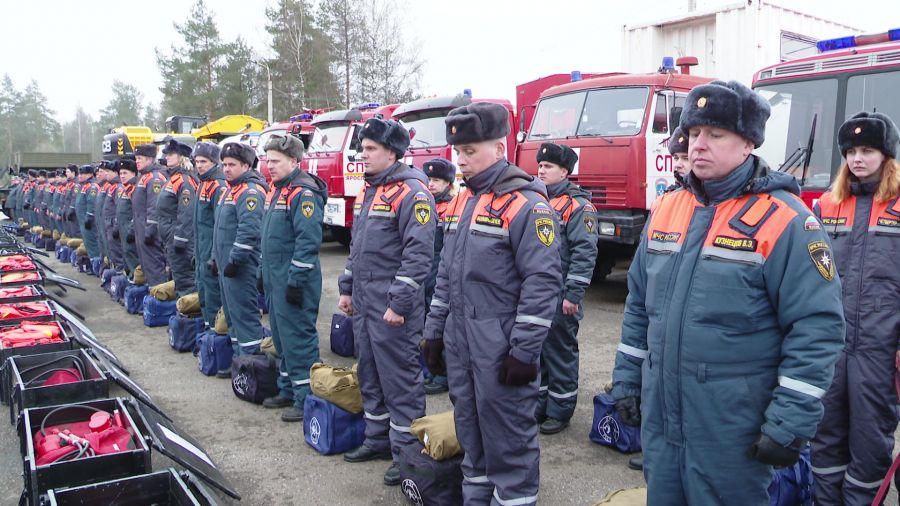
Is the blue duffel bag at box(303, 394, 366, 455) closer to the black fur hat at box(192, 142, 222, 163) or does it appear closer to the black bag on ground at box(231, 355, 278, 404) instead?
the black bag on ground at box(231, 355, 278, 404)

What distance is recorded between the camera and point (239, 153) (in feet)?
19.8

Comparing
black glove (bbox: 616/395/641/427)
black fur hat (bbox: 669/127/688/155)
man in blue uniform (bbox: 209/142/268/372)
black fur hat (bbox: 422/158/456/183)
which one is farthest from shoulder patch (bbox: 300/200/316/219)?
black glove (bbox: 616/395/641/427)

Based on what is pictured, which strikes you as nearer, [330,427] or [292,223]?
[330,427]

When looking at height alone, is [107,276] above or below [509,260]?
below

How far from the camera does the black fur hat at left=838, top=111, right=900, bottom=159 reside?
10.5 feet

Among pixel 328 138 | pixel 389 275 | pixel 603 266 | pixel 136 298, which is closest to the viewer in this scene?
pixel 389 275

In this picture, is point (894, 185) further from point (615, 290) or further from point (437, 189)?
point (615, 290)

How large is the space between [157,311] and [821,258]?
26.3ft

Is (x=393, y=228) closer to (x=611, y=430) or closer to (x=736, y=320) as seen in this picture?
(x=611, y=430)

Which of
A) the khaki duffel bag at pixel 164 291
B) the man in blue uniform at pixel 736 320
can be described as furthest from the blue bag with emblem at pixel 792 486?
the khaki duffel bag at pixel 164 291

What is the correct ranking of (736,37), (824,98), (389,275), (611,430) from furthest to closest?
(736,37)
(824,98)
(611,430)
(389,275)

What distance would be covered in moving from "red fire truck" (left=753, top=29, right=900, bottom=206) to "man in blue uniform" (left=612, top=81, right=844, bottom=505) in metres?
4.26

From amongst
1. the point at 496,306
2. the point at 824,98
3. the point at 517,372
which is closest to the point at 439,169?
the point at 496,306

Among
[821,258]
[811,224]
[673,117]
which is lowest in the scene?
[821,258]
